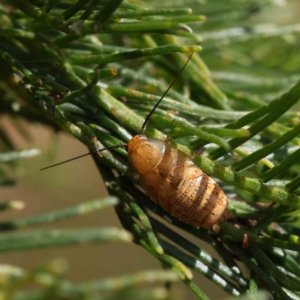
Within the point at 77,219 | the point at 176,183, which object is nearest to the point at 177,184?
the point at 176,183

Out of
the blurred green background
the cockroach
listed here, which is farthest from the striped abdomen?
the blurred green background

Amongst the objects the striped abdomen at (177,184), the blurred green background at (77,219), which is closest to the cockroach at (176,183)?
the striped abdomen at (177,184)

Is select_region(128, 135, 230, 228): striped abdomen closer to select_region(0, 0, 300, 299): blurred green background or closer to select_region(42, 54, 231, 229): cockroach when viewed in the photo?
select_region(42, 54, 231, 229): cockroach

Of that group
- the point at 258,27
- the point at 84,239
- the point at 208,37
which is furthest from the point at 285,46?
the point at 84,239

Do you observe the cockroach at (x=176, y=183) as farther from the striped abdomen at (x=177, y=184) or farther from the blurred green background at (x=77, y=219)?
the blurred green background at (x=77, y=219)

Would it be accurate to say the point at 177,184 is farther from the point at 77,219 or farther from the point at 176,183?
the point at 77,219

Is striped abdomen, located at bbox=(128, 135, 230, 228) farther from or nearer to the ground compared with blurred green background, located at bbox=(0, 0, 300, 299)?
farther from the ground

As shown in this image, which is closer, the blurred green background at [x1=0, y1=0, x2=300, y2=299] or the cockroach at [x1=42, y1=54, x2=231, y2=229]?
the cockroach at [x1=42, y1=54, x2=231, y2=229]

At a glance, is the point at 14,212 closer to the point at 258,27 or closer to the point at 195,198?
the point at 258,27

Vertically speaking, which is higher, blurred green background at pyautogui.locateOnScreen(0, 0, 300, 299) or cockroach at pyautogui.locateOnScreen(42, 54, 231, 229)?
cockroach at pyautogui.locateOnScreen(42, 54, 231, 229)
